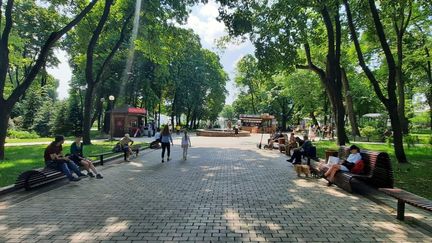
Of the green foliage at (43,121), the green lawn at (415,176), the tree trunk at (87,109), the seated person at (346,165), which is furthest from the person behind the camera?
the green foliage at (43,121)

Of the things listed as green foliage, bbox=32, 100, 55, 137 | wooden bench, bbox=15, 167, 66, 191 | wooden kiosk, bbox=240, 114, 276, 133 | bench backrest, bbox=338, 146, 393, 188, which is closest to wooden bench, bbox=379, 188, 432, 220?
bench backrest, bbox=338, 146, 393, 188

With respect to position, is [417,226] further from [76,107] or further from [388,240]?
[76,107]

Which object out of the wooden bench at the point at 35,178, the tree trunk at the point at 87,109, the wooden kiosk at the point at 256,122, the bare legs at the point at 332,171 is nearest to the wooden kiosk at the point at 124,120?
the tree trunk at the point at 87,109

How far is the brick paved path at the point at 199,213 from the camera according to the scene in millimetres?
5559

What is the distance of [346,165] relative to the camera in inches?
387

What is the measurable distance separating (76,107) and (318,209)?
121ft

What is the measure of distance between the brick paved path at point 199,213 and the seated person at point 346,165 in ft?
1.15

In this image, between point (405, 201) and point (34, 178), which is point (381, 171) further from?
point (34, 178)

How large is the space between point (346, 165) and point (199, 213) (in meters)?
4.80

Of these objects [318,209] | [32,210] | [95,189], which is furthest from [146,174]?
[318,209]

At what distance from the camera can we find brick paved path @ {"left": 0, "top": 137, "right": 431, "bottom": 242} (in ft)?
18.2

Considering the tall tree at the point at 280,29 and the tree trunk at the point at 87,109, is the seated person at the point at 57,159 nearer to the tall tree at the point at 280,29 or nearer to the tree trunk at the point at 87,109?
the tall tree at the point at 280,29

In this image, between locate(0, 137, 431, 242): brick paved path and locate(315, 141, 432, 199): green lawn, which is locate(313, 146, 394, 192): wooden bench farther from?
locate(315, 141, 432, 199): green lawn

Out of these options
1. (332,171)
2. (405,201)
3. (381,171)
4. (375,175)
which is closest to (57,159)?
(332,171)
